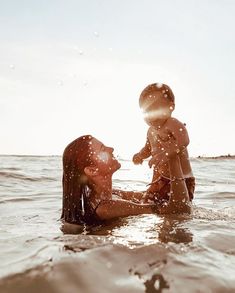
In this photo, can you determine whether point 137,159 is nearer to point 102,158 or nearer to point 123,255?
point 102,158

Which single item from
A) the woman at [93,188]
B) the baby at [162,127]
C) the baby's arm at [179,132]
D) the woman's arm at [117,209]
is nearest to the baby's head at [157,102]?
the baby at [162,127]

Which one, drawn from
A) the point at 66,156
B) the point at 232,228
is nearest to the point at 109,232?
the point at 66,156

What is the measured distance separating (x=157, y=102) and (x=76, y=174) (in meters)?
1.47

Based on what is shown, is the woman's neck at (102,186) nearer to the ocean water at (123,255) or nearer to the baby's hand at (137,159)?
the ocean water at (123,255)

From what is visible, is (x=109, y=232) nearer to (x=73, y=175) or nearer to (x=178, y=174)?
(x=73, y=175)

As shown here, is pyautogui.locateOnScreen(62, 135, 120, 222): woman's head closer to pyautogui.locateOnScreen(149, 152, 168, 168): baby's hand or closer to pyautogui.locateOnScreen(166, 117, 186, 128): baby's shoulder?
pyautogui.locateOnScreen(149, 152, 168, 168): baby's hand

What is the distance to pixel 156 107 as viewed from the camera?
4598mm

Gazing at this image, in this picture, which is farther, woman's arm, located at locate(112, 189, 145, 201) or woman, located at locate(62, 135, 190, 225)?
woman's arm, located at locate(112, 189, 145, 201)

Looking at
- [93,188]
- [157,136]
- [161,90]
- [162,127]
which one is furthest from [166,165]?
[93,188]

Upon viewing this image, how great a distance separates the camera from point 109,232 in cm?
346

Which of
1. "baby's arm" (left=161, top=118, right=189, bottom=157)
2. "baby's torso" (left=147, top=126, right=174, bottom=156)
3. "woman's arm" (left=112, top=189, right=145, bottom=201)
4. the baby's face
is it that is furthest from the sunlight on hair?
"woman's arm" (left=112, top=189, right=145, bottom=201)

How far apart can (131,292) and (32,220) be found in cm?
288

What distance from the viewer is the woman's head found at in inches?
150

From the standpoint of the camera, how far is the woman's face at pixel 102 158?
3875 millimetres
